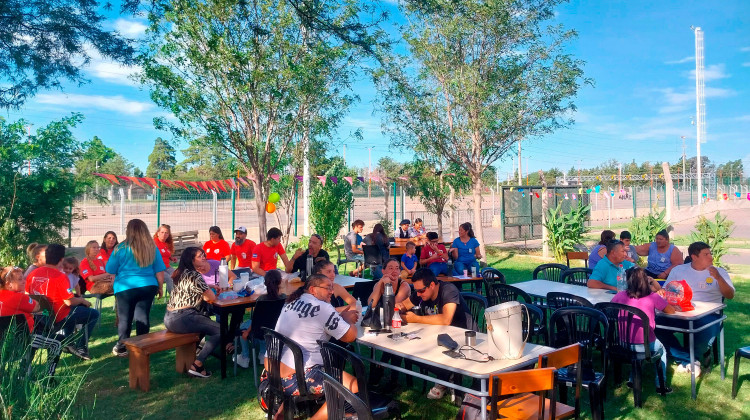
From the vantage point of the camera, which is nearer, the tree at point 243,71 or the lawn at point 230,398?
the lawn at point 230,398

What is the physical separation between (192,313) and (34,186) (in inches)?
292

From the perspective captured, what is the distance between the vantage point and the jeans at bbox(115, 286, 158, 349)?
18.5 ft

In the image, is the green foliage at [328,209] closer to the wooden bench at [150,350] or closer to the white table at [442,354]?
the wooden bench at [150,350]

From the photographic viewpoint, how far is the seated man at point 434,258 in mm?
8203

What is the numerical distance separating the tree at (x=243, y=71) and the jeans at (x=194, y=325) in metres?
4.22

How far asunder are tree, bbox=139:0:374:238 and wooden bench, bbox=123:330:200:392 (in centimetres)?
436

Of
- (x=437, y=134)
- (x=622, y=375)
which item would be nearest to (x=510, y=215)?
(x=437, y=134)

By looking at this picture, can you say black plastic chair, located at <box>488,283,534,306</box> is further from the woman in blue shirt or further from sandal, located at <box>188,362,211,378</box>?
sandal, located at <box>188,362,211,378</box>

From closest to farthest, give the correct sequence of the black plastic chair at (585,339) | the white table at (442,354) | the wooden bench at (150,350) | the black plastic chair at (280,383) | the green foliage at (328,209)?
1. the white table at (442,354)
2. the black plastic chair at (280,383)
3. the black plastic chair at (585,339)
4. the wooden bench at (150,350)
5. the green foliage at (328,209)

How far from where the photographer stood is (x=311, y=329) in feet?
12.5

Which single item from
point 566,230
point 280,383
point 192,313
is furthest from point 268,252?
point 566,230

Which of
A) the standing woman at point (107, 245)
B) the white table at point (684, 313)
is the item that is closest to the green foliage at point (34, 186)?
the standing woman at point (107, 245)

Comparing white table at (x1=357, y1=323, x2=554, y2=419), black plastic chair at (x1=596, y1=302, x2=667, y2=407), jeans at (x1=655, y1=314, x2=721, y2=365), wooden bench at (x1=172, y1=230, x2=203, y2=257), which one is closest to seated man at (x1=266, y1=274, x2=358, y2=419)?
white table at (x1=357, y1=323, x2=554, y2=419)

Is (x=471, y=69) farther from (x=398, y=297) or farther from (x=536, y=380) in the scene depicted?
(x=536, y=380)
